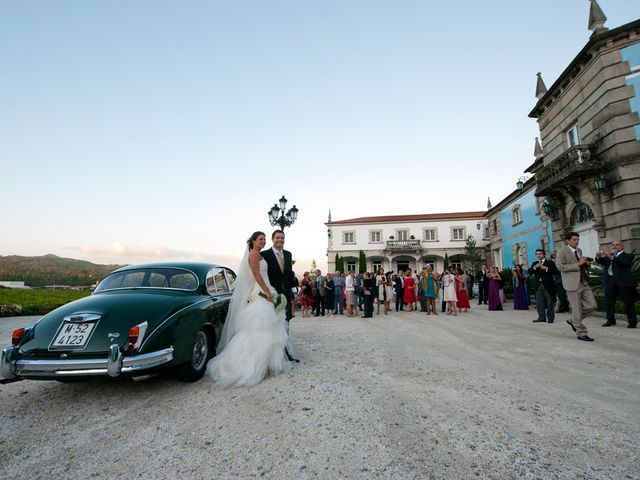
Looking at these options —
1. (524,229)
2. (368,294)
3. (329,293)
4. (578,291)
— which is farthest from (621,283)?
(524,229)

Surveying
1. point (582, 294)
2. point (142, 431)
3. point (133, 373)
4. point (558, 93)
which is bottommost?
point (142, 431)

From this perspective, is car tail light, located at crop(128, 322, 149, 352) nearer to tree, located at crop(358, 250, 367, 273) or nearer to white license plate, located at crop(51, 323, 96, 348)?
white license plate, located at crop(51, 323, 96, 348)

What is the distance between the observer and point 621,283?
777 centimetres

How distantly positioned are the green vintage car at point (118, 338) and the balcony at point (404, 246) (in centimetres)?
4304

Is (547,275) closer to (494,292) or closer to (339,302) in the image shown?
(494,292)

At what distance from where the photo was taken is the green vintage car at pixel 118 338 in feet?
10.5

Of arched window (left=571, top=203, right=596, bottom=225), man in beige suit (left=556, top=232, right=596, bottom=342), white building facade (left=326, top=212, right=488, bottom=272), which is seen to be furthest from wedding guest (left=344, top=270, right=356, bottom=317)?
white building facade (left=326, top=212, right=488, bottom=272)

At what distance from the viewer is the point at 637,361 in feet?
15.4

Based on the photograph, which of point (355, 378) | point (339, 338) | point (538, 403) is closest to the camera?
point (538, 403)

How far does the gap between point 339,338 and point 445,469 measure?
5.08m

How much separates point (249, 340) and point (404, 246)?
4354 centimetres

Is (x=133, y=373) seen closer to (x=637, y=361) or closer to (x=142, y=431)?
(x=142, y=431)

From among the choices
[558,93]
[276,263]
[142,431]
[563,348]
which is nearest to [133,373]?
[142,431]

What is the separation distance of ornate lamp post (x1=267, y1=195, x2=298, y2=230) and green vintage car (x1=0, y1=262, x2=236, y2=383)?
10055mm
